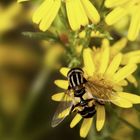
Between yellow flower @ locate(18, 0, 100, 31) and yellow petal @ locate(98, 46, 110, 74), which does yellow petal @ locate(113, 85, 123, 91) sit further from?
yellow flower @ locate(18, 0, 100, 31)

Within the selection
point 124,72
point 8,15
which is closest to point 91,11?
point 124,72

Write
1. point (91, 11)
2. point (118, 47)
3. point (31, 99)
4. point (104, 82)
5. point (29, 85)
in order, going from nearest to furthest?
1. point (91, 11)
2. point (104, 82)
3. point (118, 47)
4. point (31, 99)
5. point (29, 85)

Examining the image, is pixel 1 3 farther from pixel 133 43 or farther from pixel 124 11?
pixel 124 11

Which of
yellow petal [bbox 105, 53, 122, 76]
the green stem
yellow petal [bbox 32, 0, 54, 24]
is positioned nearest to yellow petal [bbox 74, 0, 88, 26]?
yellow petal [bbox 32, 0, 54, 24]

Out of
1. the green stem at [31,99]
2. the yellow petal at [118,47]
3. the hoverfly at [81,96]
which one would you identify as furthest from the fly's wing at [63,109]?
the green stem at [31,99]

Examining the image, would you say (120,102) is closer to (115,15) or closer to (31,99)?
(115,15)

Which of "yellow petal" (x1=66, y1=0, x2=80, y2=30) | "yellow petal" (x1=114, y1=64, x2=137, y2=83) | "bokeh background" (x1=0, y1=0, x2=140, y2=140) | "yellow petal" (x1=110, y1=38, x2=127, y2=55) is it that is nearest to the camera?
"yellow petal" (x1=66, y1=0, x2=80, y2=30)

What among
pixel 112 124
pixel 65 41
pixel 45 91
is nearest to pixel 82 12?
pixel 65 41
